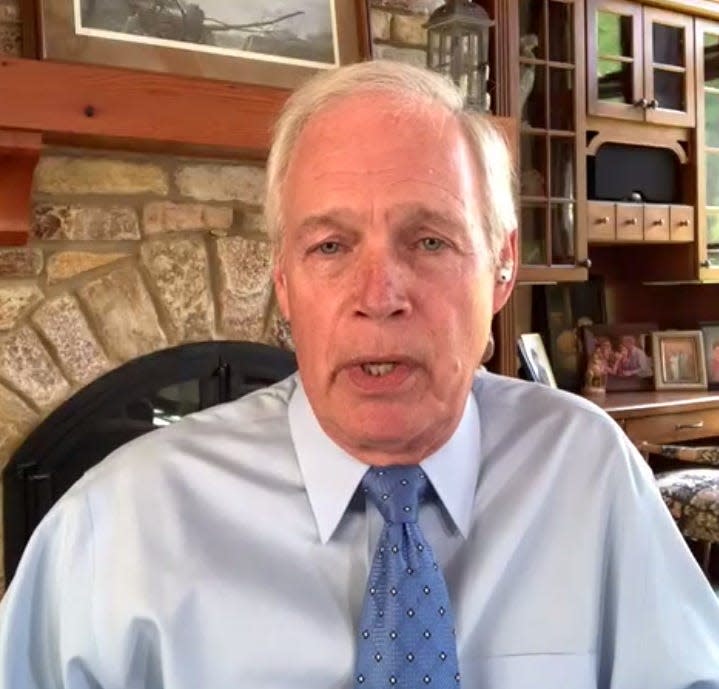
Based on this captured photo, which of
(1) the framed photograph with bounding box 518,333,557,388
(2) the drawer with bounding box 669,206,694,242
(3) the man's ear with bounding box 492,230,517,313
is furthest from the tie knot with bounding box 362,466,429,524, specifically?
(2) the drawer with bounding box 669,206,694,242

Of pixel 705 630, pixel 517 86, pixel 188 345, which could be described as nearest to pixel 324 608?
pixel 705 630

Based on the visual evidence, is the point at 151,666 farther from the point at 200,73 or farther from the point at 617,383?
the point at 617,383

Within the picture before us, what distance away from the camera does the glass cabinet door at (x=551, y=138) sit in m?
3.32

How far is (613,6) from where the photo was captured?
3.51 meters

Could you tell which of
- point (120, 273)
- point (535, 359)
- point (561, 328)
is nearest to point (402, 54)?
point (120, 273)

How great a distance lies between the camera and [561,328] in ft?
12.5

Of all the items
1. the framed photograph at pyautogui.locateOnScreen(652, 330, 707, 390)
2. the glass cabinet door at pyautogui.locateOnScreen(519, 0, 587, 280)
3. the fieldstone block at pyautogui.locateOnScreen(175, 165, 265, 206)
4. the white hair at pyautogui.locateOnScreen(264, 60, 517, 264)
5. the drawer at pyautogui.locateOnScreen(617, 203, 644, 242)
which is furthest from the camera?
the framed photograph at pyautogui.locateOnScreen(652, 330, 707, 390)

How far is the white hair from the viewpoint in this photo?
1061 mm

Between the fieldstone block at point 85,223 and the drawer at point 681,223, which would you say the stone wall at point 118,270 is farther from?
the drawer at point 681,223

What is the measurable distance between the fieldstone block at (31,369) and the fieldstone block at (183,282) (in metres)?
0.28

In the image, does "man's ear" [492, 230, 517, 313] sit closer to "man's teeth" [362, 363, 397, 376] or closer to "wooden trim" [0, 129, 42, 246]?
"man's teeth" [362, 363, 397, 376]

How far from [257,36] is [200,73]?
7.5 inches

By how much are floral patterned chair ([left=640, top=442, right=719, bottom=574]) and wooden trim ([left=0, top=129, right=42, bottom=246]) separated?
7.11 feet

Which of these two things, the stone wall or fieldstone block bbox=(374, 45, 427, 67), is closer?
the stone wall
